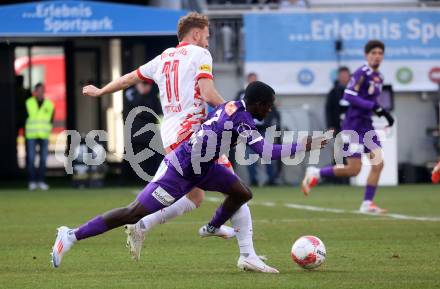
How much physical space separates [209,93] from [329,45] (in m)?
14.6

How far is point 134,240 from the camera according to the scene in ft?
31.7

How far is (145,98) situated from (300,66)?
354 cm

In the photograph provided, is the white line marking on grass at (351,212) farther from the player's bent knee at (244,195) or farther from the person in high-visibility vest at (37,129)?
the person in high-visibility vest at (37,129)

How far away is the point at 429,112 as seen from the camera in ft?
80.4

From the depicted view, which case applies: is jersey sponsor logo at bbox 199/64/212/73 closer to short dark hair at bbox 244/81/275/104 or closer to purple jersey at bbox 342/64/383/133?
short dark hair at bbox 244/81/275/104

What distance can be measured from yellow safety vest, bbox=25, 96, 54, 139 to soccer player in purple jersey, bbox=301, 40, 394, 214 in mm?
8930

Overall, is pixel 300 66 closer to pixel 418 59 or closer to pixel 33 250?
pixel 418 59

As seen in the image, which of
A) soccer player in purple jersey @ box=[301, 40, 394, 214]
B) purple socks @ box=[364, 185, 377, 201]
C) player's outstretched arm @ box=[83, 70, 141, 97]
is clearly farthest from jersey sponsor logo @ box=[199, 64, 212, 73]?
purple socks @ box=[364, 185, 377, 201]

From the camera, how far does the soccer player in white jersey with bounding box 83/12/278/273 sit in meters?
9.70

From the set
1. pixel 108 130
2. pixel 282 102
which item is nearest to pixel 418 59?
pixel 282 102

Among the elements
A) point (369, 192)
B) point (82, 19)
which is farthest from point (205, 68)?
point (82, 19)

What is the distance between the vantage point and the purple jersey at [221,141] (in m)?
8.77

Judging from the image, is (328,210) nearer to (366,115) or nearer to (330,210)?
(330,210)

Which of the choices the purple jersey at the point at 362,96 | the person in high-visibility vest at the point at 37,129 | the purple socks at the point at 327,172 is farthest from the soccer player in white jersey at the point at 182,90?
the person in high-visibility vest at the point at 37,129
